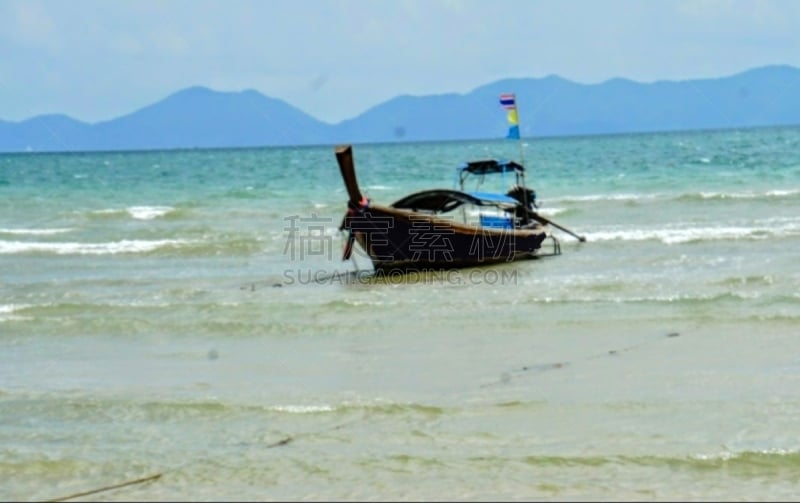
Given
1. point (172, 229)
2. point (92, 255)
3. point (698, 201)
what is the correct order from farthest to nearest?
1. point (698, 201)
2. point (172, 229)
3. point (92, 255)

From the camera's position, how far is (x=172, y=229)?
2728 cm

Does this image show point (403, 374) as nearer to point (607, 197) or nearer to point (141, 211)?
point (141, 211)

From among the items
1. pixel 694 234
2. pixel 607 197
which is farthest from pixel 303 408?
pixel 607 197

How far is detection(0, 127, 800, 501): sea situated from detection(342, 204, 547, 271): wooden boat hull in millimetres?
397

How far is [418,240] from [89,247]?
8.29m

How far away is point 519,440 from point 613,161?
181 ft

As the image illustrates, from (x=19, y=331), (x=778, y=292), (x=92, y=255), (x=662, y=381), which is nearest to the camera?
(x=662, y=381)

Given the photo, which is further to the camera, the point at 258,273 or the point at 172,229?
the point at 172,229

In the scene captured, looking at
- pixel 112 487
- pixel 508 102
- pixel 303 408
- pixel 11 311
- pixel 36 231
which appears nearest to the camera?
pixel 112 487

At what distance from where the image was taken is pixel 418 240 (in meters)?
18.3

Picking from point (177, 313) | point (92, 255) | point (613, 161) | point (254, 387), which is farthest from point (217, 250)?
point (613, 161)

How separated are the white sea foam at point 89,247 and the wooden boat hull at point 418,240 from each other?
6191 millimetres

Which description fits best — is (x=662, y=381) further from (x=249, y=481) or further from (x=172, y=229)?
(x=172, y=229)

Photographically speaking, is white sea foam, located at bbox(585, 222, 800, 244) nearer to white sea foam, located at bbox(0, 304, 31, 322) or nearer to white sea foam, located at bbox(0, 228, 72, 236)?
white sea foam, located at bbox(0, 304, 31, 322)
